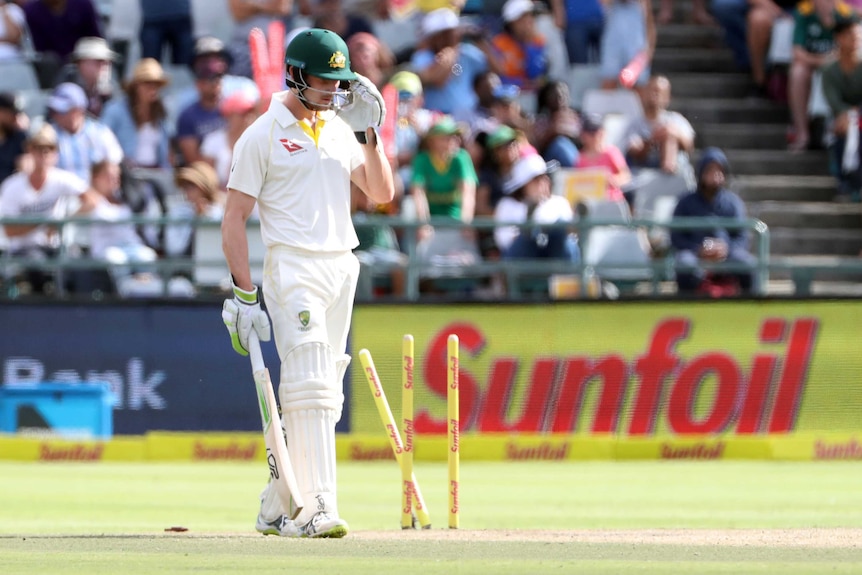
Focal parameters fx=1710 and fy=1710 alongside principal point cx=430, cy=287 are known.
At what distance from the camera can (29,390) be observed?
13305 millimetres

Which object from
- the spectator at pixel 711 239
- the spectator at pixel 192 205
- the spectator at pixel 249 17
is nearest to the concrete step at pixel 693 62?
the spectator at pixel 711 239

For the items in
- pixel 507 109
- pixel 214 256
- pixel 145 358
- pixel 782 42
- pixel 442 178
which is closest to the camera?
pixel 145 358

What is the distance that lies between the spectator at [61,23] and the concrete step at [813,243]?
276 inches

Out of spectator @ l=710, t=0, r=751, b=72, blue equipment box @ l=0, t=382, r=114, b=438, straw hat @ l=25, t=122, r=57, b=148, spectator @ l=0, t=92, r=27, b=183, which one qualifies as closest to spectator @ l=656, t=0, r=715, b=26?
spectator @ l=710, t=0, r=751, b=72

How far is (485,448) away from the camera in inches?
522

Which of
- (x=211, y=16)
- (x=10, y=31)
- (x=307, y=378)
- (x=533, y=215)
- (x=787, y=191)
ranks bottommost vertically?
(x=787, y=191)

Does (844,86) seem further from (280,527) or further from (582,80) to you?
(280,527)

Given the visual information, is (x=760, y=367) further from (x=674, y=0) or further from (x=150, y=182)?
(x=674, y=0)

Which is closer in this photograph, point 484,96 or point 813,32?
point 484,96

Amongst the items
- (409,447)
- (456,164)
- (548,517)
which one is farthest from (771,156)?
(409,447)

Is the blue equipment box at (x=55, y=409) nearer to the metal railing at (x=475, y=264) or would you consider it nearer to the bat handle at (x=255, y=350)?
the metal railing at (x=475, y=264)

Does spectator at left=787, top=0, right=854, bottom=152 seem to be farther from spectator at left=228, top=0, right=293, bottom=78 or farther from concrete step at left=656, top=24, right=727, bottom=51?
spectator at left=228, top=0, right=293, bottom=78

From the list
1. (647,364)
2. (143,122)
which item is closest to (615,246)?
(647,364)

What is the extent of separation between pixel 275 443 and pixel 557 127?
9032mm
